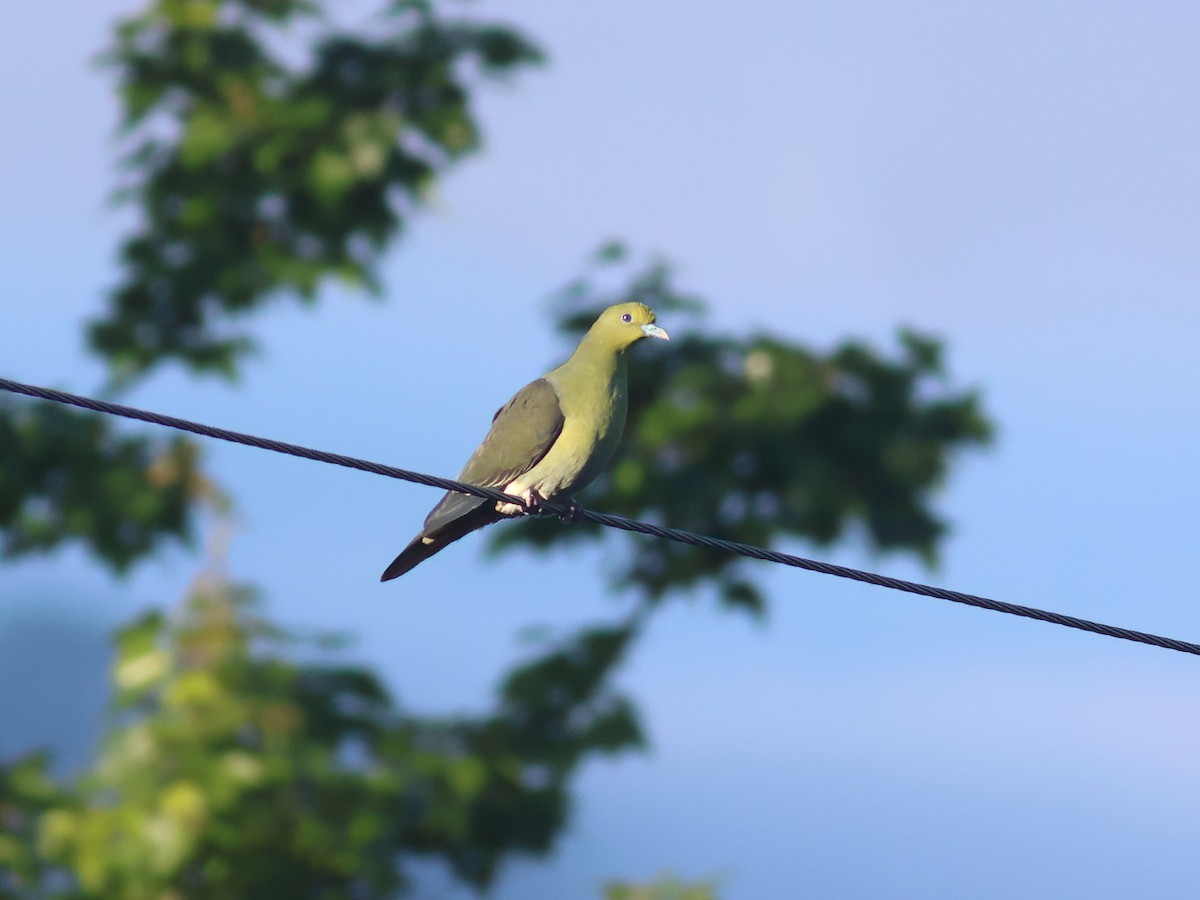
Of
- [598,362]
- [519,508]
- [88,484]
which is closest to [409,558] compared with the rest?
[519,508]

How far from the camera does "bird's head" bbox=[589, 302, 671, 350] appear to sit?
744 centimetres

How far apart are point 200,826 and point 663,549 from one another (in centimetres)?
374

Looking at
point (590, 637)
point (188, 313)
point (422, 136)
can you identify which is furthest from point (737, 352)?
point (188, 313)

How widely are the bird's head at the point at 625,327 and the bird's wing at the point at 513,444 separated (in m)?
0.35

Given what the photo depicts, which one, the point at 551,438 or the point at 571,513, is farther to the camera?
the point at 551,438

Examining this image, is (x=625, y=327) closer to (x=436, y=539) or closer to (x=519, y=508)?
(x=519, y=508)

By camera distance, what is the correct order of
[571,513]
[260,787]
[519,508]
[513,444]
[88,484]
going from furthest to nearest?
[88,484] → [260,787] → [513,444] → [519,508] → [571,513]

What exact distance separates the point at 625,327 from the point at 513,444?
77 cm

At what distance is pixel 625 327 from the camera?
7465 millimetres

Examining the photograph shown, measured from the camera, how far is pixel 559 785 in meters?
10.8

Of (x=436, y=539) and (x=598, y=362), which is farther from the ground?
(x=598, y=362)

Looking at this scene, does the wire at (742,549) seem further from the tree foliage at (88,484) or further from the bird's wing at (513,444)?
the tree foliage at (88,484)

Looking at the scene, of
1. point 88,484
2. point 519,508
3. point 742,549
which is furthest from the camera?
point 88,484

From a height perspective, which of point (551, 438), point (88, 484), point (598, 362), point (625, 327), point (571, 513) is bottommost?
point (571, 513)
